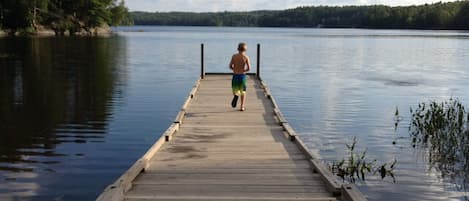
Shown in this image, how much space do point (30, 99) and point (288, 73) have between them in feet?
54.3

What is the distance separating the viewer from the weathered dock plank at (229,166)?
6324mm

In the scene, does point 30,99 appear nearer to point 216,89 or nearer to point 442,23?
point 216,89

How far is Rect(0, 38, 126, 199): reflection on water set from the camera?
10.2 m

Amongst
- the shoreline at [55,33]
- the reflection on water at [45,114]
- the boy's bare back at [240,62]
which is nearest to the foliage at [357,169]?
the boy's bare back at [240,62]

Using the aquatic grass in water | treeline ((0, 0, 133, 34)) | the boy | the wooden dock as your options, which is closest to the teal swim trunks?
the boy

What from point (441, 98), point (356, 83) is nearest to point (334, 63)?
point (356, 83)

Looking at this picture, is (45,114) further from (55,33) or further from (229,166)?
(55,33)

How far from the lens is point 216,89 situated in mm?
18812

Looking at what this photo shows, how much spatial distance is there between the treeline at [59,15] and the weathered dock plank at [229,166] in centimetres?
7437

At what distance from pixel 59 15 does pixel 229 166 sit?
302 ft

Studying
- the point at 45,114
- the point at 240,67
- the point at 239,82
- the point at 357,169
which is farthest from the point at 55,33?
the point at 357,169

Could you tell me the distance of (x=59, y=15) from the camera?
307 feet

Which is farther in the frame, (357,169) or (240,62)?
(240,62)

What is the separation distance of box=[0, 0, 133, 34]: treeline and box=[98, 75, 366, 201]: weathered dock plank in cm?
7437
